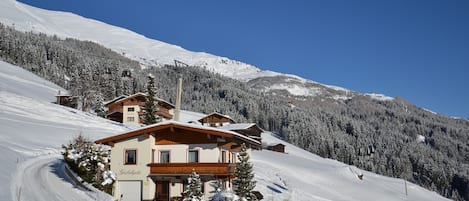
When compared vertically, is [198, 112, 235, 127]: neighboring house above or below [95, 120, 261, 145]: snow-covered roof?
above

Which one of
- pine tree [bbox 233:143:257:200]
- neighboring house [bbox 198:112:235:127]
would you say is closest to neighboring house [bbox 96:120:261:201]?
pine tree [bbox 233:143:257:200]

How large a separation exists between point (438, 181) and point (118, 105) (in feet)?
338

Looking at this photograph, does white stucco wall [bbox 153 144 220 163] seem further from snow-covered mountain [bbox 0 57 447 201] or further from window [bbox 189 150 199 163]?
snow-covered mountain [bbox 0 57 447 201]

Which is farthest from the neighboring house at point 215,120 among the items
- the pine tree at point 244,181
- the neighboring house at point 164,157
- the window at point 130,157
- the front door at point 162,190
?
the pine tree at point 244,181

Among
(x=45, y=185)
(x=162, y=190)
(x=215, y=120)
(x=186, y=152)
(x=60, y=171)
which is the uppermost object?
Answer: (x=215, y=120)

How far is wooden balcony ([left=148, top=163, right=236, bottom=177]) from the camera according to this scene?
29641 mm

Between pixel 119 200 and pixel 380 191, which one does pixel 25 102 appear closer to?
pixel 119 200

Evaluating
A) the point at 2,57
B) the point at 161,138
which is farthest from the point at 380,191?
the point at 2,57

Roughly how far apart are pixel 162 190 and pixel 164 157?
2.35 metres

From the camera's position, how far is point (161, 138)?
3238 cm

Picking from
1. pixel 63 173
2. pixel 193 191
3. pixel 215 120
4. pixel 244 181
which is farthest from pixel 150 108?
pixel 215 120

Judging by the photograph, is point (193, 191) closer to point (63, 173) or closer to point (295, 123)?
point (63, 173)

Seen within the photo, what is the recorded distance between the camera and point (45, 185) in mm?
28438

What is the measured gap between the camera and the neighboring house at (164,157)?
101 feet
